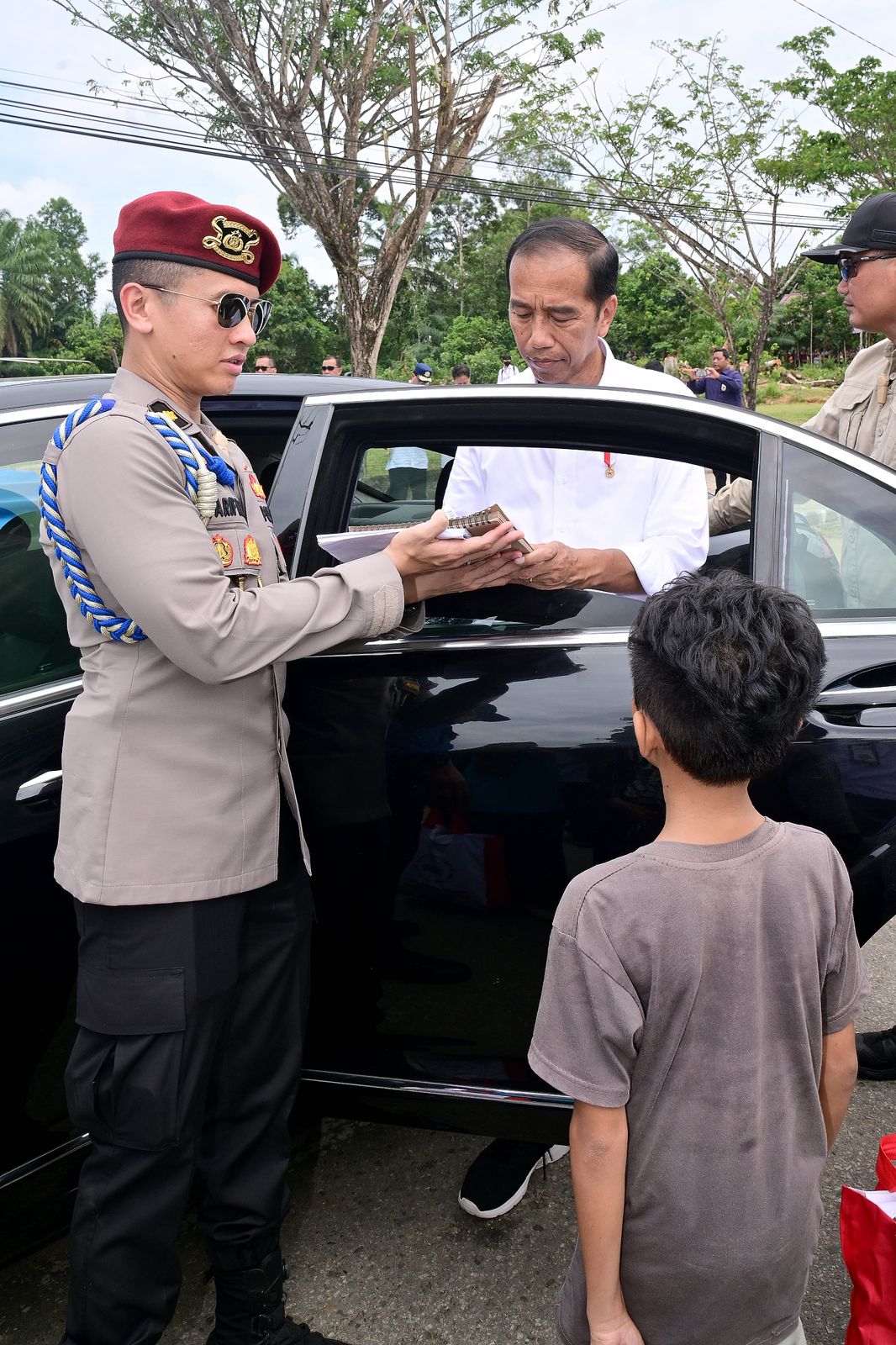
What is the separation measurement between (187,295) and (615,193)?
20931 mm

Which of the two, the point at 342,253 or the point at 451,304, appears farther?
the point at 451,304

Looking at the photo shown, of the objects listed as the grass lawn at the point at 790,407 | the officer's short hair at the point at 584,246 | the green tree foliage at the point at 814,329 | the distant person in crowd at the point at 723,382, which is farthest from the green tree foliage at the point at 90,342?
the officer's short hair at the point at 584,246

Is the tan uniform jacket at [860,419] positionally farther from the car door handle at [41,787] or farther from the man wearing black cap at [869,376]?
the car door handle at [41,787]

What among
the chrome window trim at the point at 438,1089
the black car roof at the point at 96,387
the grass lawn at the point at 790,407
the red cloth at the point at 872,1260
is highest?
the black car roof at the point at 96,387

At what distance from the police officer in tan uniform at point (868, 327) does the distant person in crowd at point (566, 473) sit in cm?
35

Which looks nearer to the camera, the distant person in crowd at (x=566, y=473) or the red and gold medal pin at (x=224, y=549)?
the red and gold medal pin at (x=224, y=549)

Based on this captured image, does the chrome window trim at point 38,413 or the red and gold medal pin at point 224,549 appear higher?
the chrome window trim at point 38,413

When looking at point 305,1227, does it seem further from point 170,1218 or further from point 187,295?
point 187,295

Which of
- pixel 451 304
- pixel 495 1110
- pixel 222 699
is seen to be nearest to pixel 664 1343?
pixel 495 1110

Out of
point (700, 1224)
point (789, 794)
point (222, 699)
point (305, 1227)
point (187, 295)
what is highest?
point (187, 295)

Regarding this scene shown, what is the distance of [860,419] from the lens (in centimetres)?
270

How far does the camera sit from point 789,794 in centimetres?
170

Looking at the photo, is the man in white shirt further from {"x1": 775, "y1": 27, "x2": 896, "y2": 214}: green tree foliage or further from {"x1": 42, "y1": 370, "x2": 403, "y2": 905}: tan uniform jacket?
{"x1": 775, "y1": 27, "x2": 896, "y2": 214}: green tree foliage

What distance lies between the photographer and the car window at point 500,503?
1840mm
